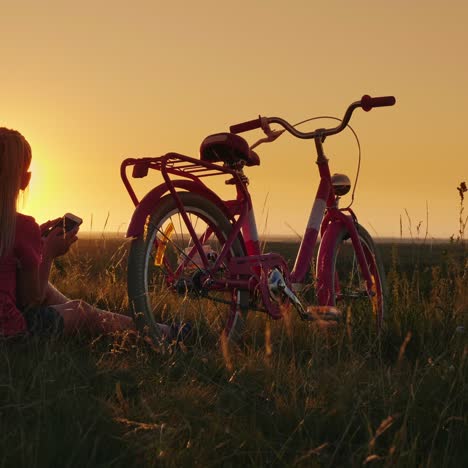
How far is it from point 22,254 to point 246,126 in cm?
193

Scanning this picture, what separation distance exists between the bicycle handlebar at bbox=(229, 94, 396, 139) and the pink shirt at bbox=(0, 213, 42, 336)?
5.85ft

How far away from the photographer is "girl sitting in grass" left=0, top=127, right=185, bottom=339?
365cm

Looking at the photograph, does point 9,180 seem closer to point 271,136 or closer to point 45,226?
point 45,226

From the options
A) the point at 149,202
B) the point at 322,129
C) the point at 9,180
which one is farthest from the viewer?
the point at 322,129

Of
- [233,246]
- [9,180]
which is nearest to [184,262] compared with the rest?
[233,246]

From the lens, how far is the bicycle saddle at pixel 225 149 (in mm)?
4570

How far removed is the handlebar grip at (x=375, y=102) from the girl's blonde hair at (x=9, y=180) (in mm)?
2324

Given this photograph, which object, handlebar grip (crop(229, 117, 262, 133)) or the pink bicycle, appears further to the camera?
handlebar grip (crop(229, 117, 262, 133))

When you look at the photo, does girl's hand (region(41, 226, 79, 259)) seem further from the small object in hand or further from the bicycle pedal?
the bicycle pedal

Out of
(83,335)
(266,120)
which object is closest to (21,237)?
(83,335)

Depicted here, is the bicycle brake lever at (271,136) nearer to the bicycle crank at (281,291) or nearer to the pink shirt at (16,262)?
the bicycle crank at (281,291)

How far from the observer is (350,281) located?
5.33 meters

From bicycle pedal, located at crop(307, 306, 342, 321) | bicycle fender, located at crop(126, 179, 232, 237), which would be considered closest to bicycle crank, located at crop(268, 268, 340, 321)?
bicycle pedal, located at crop(307, 306, 342, 321)

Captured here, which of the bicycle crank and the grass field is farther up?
the bicycle crank
